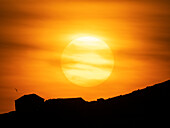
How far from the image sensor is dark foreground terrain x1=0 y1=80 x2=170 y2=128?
47.5 meters

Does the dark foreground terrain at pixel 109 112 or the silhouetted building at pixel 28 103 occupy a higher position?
the silhouetted building at pixel 28 103

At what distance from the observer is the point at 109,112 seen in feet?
166

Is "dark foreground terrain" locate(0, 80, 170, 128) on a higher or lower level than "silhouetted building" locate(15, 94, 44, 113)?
lower

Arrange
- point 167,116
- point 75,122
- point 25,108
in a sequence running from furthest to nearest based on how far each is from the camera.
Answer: point 25,108
point 75,122
point 167,116

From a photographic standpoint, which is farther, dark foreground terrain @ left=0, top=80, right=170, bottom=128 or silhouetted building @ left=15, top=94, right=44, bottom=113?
silhouetted building @ left=15, top=94, right=44, bottom=113

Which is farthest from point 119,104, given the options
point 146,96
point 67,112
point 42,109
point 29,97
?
point 29,97

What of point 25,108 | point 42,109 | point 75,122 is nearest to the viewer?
point 75,122

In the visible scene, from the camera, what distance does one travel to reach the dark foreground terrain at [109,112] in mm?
47463

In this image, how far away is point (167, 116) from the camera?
4678 cm

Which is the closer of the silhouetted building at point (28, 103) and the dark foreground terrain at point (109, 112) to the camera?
the dark foreground terrain at point (109, 112)

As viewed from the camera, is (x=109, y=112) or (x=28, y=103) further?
(x=28, y=103)

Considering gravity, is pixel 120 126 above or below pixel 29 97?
below

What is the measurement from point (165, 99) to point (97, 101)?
984 centimetres

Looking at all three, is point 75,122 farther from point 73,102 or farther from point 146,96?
point 146,96
